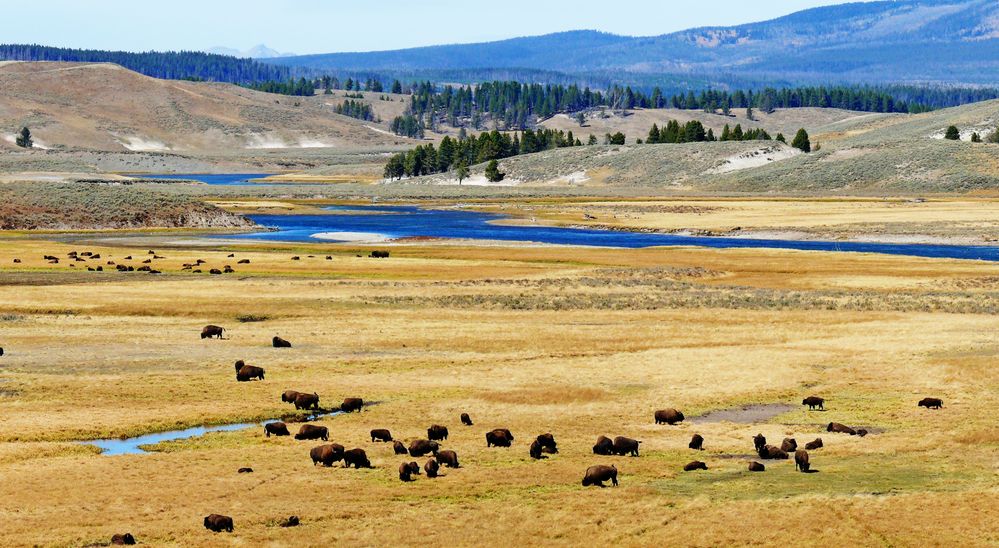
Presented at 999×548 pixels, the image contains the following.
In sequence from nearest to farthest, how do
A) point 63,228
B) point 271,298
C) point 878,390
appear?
1. point 878,390
2. point 271,298
3. point 63,228

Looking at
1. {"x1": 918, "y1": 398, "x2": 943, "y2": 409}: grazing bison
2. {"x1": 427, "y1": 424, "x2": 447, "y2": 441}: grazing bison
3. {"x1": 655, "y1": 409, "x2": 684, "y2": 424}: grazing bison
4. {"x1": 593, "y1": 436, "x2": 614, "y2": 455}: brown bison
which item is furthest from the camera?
{"x1": 918, "y1": 398, "x2": 943, "y2": 409}: grazing bison

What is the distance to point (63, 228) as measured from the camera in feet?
398

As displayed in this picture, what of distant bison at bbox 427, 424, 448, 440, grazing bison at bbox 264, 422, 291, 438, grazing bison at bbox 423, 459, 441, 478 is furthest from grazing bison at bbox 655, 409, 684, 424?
grazing bison at bbox 264, 422, 291, 438

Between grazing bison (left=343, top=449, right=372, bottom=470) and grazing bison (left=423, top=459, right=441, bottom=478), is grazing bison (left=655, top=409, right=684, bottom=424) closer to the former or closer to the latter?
grazing bison (left=423, top=459, right=441, bottom=478)

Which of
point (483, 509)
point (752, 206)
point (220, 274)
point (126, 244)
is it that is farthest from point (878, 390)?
point (752, 206)

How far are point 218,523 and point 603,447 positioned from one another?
35.6 ft

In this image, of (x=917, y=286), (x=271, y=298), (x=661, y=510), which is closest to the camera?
(x=661, y=510)

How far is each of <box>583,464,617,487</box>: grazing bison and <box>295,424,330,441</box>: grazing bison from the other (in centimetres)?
822

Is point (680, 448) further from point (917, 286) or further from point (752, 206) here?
point (752, 206)

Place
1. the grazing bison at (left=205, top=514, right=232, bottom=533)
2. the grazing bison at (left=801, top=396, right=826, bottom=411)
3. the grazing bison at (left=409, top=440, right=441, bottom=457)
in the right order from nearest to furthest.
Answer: the grazing bison at (left=205, top=514, right=232, bottom=533) < the grazing bison at (left=409, top=440, right=441, bottom=457) < the grazing bison at (left=801, top=396, right=826, bottom=411)

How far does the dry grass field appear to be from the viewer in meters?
26.3

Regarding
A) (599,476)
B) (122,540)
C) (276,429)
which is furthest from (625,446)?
(122,540)

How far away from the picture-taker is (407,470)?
29688 millimetres

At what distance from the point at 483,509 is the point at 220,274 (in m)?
55.0
